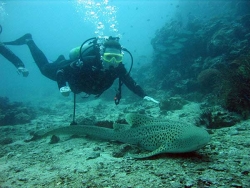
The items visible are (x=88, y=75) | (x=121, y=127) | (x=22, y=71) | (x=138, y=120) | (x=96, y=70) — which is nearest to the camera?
(x=138, y=120)

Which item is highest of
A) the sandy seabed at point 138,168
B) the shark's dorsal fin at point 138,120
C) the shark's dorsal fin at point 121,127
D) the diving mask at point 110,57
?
the diving mask at point 110,57

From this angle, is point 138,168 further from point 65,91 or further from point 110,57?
point 110,57

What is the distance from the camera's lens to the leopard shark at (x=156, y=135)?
3.00 meters

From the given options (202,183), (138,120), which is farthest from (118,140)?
(202,183)

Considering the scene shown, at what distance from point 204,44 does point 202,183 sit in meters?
16.3

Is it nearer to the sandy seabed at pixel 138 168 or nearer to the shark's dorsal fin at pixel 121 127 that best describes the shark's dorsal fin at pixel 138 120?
the shark's dorsal fin at pixel 121 127

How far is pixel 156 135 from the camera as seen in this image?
3.71 metres

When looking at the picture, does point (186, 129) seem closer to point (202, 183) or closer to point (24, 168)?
point (202, 183)

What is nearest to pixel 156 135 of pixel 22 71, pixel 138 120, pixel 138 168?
pixel 138 120

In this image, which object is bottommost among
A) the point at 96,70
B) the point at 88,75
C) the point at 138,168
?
the point at 138,168

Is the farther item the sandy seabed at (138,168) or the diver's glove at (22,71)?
the diver's glove at (22,71)

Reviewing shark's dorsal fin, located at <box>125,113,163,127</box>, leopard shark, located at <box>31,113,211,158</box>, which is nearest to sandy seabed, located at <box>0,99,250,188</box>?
leopard shark, located at <box>31,113,211,158</box>

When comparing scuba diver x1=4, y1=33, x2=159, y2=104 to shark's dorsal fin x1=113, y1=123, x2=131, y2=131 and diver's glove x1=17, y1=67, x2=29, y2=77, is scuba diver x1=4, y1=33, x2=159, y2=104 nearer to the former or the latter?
shark's dorsal fin x1=113, y1=123, x2=131, y2=131

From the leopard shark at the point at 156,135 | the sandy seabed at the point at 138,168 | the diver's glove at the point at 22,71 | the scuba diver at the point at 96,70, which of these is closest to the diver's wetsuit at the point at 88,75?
the scuba diver at the point at 96,70
